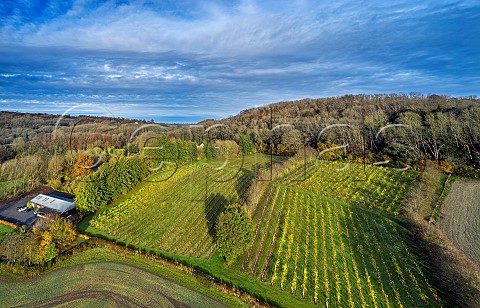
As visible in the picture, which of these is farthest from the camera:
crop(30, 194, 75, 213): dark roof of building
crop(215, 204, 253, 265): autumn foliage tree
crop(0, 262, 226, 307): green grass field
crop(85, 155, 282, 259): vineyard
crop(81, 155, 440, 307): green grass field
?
crop(30, 194, 75, 213): dark roof of building

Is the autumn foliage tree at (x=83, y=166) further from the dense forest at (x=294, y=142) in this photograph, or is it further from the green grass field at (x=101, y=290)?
the green grass field at (x=101, y=290)

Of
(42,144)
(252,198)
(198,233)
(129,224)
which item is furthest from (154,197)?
(42,144)

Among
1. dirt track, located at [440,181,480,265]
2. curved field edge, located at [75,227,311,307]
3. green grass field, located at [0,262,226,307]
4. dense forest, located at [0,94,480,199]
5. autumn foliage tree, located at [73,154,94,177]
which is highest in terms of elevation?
dense forest, located at [0,94,480,199]

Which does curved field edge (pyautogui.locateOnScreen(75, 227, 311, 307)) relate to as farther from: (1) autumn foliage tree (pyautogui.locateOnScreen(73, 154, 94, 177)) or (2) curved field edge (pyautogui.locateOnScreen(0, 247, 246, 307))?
(1) autumn foliage tree (pyautogui.locateOnScreen(73, 154, 94, 177))

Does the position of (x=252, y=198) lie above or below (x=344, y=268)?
above

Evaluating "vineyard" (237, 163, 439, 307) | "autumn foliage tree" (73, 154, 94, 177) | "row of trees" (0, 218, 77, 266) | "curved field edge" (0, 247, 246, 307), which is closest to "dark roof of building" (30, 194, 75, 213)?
"autumn foliage tree" (73, 154, 94, 177)

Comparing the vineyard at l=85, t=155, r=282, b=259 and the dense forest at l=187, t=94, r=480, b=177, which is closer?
the vineyard at l=85, t=155, r=282, b=259

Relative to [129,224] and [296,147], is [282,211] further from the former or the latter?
[296,147]

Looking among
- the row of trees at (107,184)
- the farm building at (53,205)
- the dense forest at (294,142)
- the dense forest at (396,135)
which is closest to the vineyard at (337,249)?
the dense forest at (396,135)
